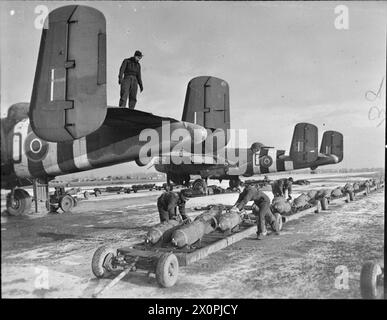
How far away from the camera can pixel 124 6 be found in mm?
5121

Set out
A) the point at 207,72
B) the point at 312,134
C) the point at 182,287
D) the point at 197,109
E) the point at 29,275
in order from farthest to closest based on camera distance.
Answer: the point at 312,134 < the point at 197,109 < the point at 207,72 < the point at 29,275 < the point at 182,287

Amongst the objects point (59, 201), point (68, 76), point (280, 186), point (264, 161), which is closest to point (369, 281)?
point (68, 76)

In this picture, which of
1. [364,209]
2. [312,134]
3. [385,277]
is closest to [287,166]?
[312,134]

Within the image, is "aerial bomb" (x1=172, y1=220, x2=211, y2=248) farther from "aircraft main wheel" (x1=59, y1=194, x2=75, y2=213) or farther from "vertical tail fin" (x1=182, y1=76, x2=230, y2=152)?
"aircraft main wheel" (x1=59, y1=194, x2=75, y2=213)

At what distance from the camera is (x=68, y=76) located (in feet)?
14.3

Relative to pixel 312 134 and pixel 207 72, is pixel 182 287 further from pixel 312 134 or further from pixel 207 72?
pixel 312 134

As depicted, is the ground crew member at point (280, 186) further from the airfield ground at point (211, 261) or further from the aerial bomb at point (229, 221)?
the aerial bomb at point (229, 221)

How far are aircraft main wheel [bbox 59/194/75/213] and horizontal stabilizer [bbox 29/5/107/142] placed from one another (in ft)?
29.8

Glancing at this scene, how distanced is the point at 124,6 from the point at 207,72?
8.25 feet

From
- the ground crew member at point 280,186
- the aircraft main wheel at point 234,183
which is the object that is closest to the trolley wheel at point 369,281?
the ground crew member at point 280,186

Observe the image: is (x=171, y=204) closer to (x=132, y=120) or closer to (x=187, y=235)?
(x=187, y=235)

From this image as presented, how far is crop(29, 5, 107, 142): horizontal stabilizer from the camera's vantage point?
4.32 metres
